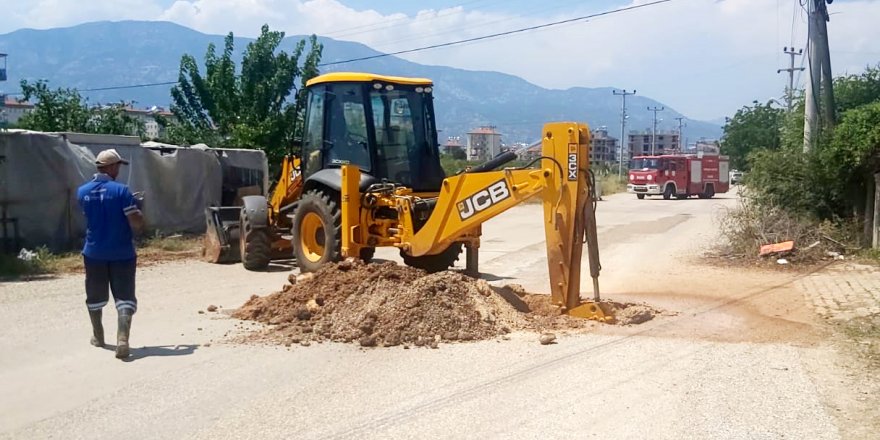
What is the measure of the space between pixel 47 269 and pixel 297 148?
4.46m

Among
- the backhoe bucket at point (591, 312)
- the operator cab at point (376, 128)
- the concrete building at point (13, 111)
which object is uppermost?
the concrete building at point (13, 111)

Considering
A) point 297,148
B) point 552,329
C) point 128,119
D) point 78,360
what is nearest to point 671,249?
point 297,148

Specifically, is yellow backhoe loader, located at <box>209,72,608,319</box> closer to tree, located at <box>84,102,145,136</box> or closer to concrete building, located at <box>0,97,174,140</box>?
concrete building, located at <box>0,97,174,140</box>

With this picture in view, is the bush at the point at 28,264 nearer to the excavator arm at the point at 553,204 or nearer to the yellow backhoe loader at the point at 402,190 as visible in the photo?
the yellow backhoe loader at the point at 402,190

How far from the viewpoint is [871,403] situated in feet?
19.9

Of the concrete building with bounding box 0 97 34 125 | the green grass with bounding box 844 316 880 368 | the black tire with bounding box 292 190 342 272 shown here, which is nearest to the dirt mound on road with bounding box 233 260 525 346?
the black tire with bounding box 292 190 342 272

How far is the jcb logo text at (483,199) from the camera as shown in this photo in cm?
920

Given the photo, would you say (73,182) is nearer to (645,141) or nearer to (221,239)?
(221,239)

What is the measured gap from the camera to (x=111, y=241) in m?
7.50

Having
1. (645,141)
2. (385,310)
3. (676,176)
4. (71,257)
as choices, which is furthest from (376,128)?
(645,141)

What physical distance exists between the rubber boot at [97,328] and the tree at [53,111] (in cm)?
1779

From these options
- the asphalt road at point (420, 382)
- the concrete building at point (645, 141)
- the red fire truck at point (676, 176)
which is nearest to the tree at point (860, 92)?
the asphalt road at point (420, 382)

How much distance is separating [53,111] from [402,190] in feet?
54.2

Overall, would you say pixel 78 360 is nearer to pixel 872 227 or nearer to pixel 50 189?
pixel 50 189
